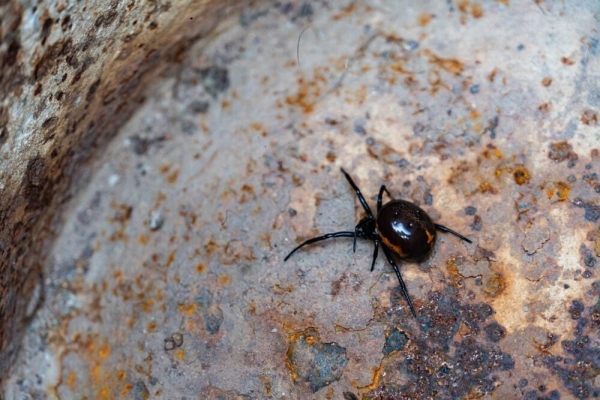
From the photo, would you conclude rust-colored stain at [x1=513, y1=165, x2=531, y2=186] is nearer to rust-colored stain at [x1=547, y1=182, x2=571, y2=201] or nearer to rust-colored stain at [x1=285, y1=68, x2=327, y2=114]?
rust-colored stain at [x1=547, y1=182, x2=571, y2=201]

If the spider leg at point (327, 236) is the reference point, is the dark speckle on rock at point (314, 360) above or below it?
below

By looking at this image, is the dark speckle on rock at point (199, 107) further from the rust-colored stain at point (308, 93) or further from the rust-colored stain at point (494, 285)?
the rust-colored stain at point (494, 285)

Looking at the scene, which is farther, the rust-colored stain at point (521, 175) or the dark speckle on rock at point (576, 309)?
the rust-colored stain at point (521, 175)

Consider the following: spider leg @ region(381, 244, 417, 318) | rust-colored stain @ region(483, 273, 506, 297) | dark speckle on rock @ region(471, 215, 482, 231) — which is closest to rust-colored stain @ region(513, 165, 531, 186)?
dark speckle on rock @ region(471, 215, 482, 231)

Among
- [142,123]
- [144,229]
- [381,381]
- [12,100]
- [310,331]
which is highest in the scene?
[12,100]

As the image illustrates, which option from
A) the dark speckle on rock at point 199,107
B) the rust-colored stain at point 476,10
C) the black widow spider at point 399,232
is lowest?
the black widow spider at point 399,232

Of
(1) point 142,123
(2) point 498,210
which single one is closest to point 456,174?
(2) point 498,210

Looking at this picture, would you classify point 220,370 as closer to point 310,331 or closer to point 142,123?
point 310,331

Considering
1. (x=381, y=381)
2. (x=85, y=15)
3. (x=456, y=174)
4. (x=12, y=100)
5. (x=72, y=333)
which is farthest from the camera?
(x=72, y=333)

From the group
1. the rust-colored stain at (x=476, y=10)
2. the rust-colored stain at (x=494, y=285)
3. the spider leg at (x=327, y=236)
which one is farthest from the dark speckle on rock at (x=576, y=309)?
the rust-colored stain at (x=476, y=10)
